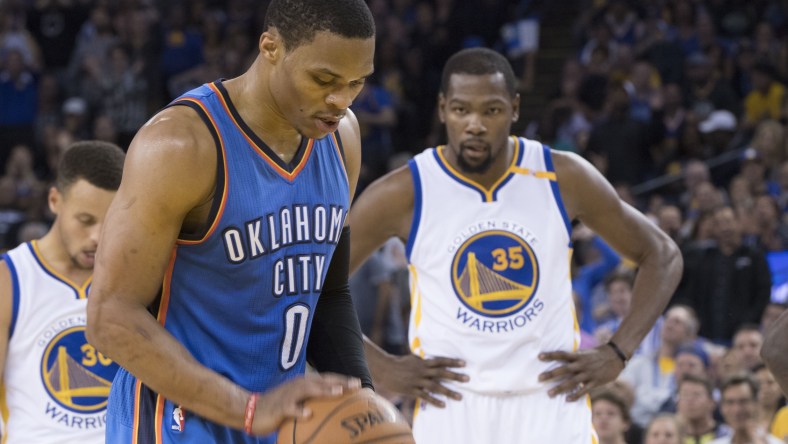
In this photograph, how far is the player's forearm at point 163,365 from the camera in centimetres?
279

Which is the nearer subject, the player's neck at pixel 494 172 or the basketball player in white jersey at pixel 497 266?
the basketball player in white jersey at pixel 497 266

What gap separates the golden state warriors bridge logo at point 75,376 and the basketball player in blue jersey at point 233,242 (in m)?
1.15

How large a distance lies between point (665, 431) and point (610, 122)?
5731 mm

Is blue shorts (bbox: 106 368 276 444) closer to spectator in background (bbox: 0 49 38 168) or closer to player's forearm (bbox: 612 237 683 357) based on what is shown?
player's forearm (bbox: 612 237 683 357)

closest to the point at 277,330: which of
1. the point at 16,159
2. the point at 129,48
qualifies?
the point at 16,159

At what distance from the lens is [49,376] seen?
169 inches

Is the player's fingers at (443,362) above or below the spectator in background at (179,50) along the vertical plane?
below

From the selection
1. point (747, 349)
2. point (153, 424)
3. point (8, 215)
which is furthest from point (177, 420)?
point (8, 215)

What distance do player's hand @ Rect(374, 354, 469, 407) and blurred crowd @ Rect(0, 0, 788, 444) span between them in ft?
9.92

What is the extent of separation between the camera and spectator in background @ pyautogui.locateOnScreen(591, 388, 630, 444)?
7.65 metres

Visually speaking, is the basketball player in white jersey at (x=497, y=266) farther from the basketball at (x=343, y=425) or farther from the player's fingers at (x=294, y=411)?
the player's fingers at (x=294, y=411)

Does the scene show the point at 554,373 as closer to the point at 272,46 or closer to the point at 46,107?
the point at 272,46

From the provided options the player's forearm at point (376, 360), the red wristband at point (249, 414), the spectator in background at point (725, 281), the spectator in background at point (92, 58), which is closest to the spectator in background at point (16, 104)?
the spectator in background at point (92, 58)

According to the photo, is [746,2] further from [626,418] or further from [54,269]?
[54,269]
